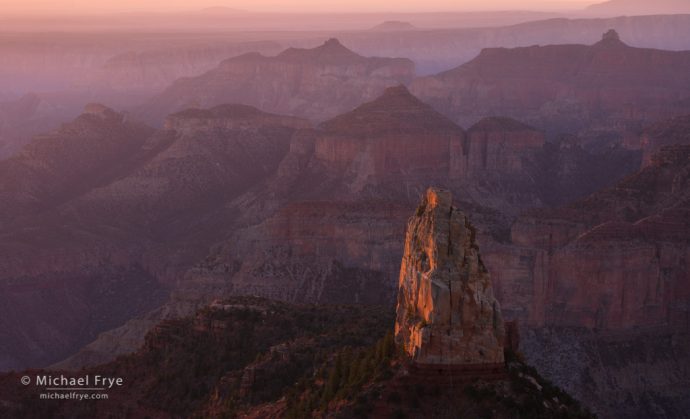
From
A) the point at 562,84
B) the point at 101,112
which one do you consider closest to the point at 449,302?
the point at 101,112

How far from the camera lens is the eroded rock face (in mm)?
24641

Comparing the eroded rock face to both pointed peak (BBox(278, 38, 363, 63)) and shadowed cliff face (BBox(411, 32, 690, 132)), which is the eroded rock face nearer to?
shadowed cliff face (BBox(411, 32, 690, 132))

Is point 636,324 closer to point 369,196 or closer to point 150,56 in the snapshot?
point 369,196

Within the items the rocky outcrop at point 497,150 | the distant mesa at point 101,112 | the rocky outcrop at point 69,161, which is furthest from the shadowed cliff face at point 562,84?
the rocky outcrop at point 69,161

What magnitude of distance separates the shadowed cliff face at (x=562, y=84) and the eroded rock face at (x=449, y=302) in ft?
323

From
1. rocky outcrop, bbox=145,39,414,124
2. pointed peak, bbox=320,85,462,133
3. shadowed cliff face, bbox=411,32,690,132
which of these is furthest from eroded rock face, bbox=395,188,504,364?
rocky outcrop, bbox=145,39,414,124

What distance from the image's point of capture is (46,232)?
279 feet

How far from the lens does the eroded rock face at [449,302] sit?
24641mm

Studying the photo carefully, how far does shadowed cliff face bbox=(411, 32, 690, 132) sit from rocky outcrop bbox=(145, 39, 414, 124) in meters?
7.41

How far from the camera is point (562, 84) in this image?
13475 cm

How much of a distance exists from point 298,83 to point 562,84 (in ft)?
113

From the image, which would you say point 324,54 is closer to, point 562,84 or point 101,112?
point 562,84

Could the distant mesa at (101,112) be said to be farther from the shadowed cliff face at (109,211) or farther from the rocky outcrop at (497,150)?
the rocky outcrop at (497,150)

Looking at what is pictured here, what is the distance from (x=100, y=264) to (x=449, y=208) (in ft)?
194
